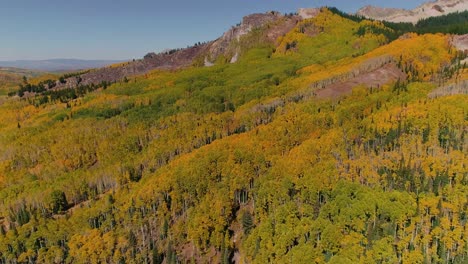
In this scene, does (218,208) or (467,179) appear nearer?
(467,179)

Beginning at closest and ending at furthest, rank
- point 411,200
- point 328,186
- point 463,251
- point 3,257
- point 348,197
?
point 463,251, point 411,200, point 348,197, point 328,186, point 3,257

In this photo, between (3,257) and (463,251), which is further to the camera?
(3,257)

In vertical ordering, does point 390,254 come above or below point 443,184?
below

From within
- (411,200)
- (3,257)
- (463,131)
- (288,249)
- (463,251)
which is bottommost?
(3,257)

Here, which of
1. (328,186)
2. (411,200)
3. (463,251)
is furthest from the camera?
(328,186)

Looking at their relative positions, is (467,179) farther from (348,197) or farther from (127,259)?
(127,259)

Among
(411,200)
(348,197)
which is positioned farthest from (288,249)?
(411,200)

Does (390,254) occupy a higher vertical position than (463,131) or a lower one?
lower

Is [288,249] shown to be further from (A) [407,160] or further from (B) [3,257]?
(B) [3,257]

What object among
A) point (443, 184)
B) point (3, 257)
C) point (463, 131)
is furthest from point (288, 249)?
point (3, 257)
